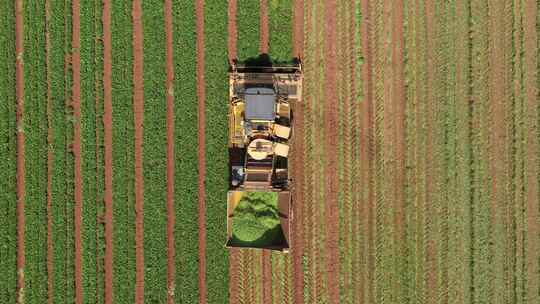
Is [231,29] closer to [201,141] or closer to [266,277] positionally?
[201,141]

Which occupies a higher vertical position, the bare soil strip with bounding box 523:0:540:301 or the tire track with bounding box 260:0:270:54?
the tire track with bounding box 260:0:270:54

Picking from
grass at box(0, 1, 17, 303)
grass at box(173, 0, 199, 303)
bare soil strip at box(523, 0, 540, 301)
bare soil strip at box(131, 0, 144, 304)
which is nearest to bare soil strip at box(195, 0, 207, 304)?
grass at box(173, 0, 199, 303)

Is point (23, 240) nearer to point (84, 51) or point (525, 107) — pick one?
A: point (84, 51)

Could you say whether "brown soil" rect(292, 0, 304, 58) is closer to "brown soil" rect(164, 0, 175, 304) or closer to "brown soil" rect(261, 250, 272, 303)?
"brown soil" rect(164, 0, 175, 304)

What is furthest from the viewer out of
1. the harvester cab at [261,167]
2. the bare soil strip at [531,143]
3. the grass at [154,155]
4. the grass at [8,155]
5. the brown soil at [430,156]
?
the grass at [8,155]

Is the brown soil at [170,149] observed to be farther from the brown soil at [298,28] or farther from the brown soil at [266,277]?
the brown soil at [298,28]

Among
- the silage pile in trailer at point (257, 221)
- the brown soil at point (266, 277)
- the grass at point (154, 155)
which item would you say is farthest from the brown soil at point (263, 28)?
the brown soil at point (266, 277)
